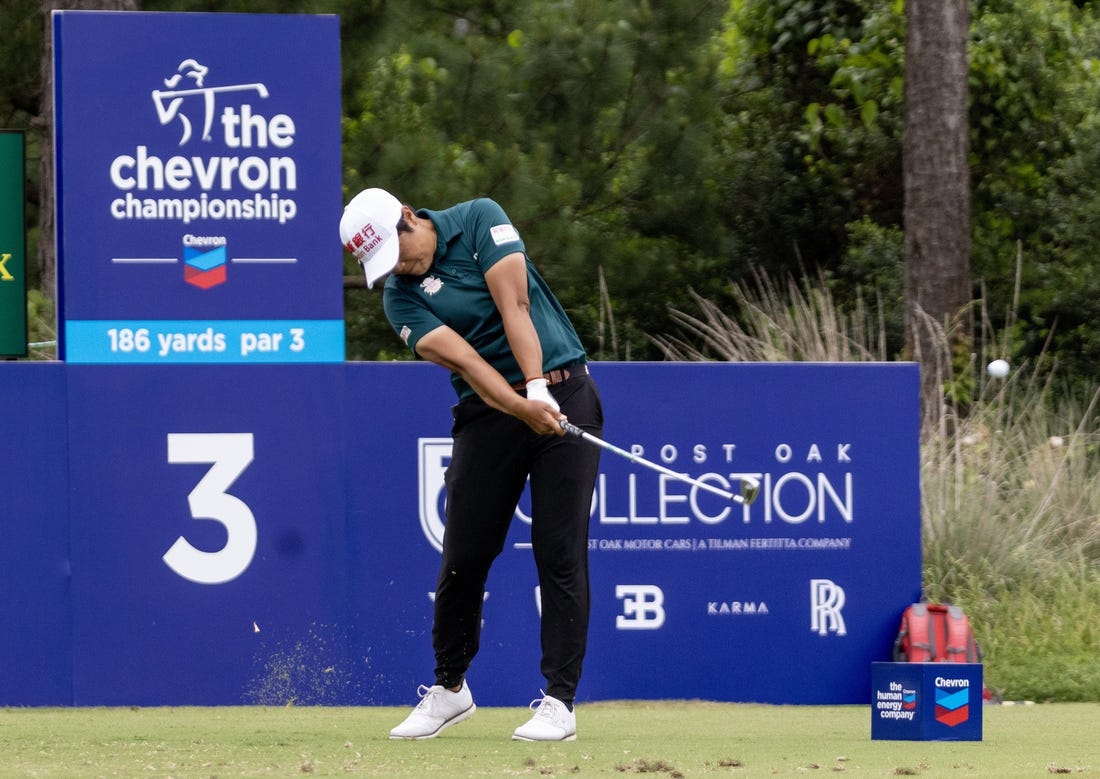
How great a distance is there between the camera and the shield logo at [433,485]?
22.9 feet

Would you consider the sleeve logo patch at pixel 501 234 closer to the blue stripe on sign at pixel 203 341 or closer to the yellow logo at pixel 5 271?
the blue stripe on sign at pixel 203 341

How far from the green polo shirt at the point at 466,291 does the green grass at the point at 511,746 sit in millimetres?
1182

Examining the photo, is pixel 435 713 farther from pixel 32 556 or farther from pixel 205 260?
pixel 205 260

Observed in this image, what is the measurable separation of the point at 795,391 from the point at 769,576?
757mm

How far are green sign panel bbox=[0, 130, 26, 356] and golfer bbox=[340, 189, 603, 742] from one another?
2280 millimetres

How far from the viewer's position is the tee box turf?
5.20 meters

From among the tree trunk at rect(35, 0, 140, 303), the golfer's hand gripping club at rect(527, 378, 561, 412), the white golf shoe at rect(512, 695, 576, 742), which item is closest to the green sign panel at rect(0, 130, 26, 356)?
the golfer's hand gripping club at rect(527, 378, 561, 412)

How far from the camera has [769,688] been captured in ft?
23.7

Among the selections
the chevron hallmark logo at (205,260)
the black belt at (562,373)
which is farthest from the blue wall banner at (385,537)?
the black belt at (562,373)

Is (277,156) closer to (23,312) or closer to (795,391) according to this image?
(23,312)

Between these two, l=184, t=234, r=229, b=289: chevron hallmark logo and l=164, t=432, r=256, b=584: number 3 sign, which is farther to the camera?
l=184, t=234, r=229, b=289: chevron hallmark logo

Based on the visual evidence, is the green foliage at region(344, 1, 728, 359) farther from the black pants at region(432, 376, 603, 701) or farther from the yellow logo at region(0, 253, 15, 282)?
the black pants at region(432, 376, 603, 701)

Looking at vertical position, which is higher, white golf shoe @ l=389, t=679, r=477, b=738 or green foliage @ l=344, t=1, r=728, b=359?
green foliage @ l=344, t=1, r=728, b=359

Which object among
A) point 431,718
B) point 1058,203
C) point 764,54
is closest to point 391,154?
point 764,54
